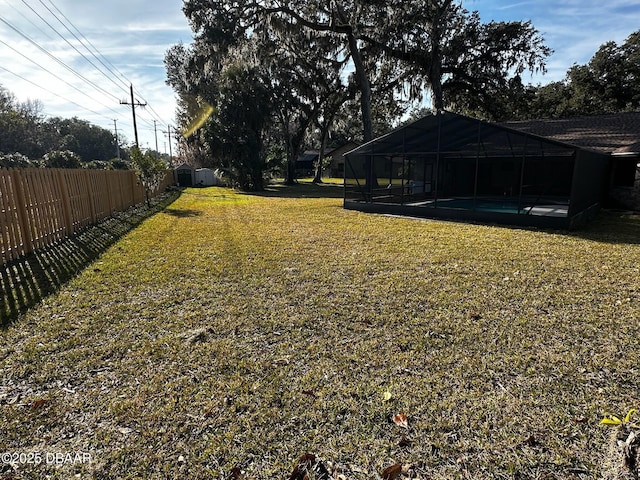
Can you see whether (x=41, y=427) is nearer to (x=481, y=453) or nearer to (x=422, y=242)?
(x=481, y=453)

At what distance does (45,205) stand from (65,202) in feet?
2.98

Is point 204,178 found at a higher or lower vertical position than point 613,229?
higher

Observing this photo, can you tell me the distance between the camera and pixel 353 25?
1609cm

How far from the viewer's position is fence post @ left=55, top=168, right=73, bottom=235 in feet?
23.6

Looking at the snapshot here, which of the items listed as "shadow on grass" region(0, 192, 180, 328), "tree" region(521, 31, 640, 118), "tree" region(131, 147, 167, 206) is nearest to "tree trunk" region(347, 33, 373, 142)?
"tree" region(131, 147, 167, 206)

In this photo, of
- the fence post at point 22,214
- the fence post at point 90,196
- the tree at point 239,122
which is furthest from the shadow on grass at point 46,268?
the tree at point 239,122

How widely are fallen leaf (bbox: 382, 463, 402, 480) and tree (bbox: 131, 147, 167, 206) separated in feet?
47.6

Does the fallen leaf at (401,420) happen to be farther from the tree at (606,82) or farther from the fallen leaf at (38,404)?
the tree at (606,82)

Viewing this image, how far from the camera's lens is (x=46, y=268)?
5156 millimetres

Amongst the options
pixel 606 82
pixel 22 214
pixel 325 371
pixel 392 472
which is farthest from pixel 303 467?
pixel 606 82

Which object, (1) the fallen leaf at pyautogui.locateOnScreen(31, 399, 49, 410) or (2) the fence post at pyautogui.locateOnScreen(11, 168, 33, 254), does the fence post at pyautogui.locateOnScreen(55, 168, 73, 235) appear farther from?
(1) the fallen leaf at pyautogui.locateOnScreen(31, 399, 49, 410)

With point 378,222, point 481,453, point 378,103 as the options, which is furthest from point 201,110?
point 481,453

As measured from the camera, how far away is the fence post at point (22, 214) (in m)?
5.58

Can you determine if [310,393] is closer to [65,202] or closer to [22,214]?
[22,214]
